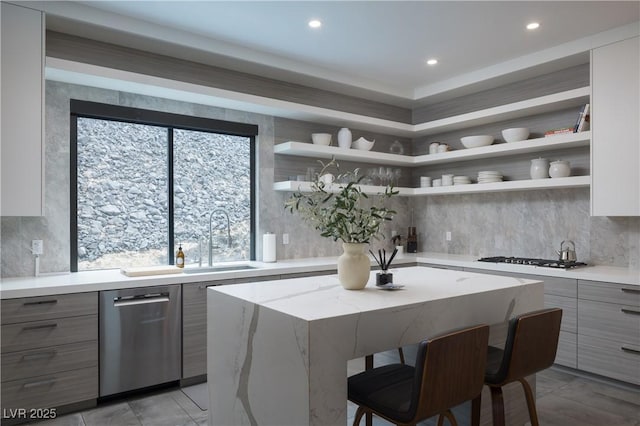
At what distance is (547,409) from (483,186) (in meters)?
2.20

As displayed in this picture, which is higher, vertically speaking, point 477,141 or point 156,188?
point 477,141

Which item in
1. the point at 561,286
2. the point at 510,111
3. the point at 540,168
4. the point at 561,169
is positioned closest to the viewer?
the point at 561,286

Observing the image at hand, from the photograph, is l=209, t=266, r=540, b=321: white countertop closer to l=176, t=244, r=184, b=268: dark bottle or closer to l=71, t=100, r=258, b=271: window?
l=176, t=244, r=184, b=268: dark bottle

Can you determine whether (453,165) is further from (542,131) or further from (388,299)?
(388,299)

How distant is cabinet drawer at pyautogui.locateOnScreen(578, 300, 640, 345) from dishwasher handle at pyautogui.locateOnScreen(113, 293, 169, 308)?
3.19m

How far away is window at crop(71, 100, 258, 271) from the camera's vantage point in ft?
11.5

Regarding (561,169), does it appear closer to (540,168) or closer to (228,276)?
(540,168)

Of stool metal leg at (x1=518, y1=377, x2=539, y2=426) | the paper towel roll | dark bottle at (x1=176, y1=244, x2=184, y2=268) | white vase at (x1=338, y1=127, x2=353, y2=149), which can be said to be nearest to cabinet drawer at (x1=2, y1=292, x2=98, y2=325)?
dark bottle at (x1=176, y1=244, x2=184, y2=268)

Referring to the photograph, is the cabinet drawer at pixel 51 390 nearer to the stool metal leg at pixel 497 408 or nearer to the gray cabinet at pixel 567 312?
the stool metal leg at pixel 497 408

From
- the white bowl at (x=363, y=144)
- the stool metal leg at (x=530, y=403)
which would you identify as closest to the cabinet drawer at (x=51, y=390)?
the stool metal leg at (x=530, y=403)

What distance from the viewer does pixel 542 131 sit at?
4301 mm

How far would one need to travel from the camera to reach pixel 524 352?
1.99m

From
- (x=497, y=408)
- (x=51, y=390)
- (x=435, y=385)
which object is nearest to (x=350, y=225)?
(x=435, y=385)

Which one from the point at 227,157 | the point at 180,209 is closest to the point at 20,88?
the point at 180,209
